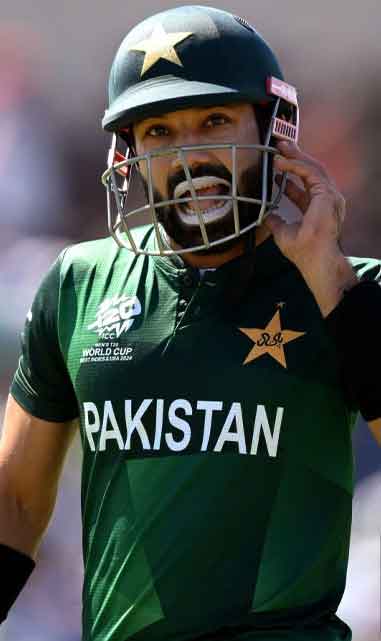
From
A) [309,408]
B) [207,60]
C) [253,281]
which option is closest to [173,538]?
[309,408]

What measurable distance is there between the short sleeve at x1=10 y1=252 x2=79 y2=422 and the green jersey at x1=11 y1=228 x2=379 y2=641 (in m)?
0.11

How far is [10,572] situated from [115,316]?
0.54 meters

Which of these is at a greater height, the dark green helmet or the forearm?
the dark green helmet

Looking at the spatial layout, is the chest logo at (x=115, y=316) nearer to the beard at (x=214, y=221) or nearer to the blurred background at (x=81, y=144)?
the beard at (x=214, y=221)

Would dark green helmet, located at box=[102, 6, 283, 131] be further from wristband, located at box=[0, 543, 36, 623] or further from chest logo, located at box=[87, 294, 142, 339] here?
wristband, located at box=[0, 543, 36, 623]

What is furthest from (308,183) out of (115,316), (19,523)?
(19,523)

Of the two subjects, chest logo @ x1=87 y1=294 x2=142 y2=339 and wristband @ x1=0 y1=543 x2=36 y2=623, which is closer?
chest logo @ x1=87 y1=294 x2=142 y2=339

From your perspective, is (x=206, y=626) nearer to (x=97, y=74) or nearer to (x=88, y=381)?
(x=88, y=381)

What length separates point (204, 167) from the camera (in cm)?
238

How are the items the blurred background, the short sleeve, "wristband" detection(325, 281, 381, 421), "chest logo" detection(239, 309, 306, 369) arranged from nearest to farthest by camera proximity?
1. "wristband" detection(325, 281, 381, 421)
2. "chest logo" detection(239, 309, 306, 369)
3. the short sleeve
4. the blurred background

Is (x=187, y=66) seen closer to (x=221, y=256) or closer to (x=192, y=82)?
(x=192, y=82)

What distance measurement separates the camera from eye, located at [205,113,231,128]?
245 cm

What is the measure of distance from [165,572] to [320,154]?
8.77 ft

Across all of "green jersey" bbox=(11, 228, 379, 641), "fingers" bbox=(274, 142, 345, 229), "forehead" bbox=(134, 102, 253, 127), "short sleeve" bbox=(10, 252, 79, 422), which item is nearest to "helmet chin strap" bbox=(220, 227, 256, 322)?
"green jersey" bbox=(11, 228, 379, 641)
